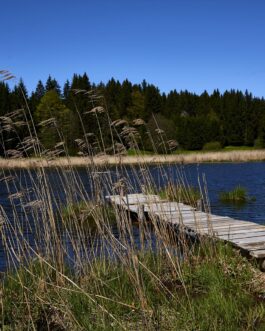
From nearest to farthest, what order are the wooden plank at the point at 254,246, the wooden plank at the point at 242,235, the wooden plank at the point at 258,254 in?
the wooden plank at the point at 258,254 → the wooden plank at the point at 254,246 → the wooden plank at the point at 242,235

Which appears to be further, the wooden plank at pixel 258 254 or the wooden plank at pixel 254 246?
the wooden plank at pixel 254 246

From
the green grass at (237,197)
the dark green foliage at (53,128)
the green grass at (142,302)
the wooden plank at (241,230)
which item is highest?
the dark green foliage at (53,128)

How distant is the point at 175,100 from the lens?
199ft

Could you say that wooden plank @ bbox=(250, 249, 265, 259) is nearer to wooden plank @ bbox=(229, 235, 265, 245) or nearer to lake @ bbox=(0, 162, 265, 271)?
wooden plank @ bbox=(229, 235, 265, 245)

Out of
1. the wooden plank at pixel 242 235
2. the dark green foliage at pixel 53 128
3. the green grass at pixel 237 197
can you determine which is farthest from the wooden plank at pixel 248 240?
the green grass at pixel 237 197

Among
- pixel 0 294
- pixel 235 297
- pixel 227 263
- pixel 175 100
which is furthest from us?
pixel 175 100

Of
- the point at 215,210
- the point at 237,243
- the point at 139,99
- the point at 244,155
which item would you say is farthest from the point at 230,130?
the point at 237,243

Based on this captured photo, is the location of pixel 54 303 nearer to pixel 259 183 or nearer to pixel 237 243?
pixel 237 243

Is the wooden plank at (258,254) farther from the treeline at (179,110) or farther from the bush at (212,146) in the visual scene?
the bush at (212,146)

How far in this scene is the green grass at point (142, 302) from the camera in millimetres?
3016

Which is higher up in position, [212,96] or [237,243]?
[212,96]

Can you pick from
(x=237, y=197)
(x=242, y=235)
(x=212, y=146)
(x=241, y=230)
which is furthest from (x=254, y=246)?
(x=212, y=146)

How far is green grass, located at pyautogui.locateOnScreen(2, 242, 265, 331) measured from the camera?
302 centimetres

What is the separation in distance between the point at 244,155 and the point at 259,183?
11.3m
